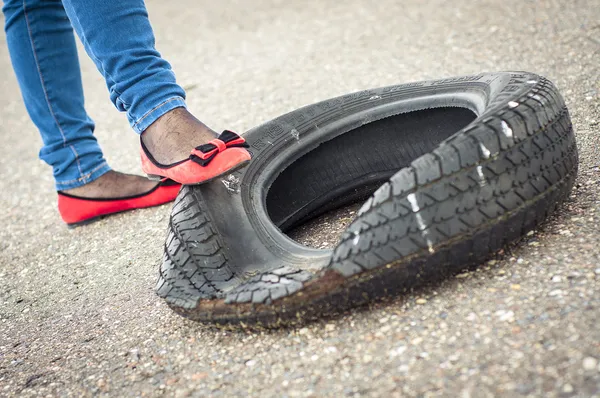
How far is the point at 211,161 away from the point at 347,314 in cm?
51

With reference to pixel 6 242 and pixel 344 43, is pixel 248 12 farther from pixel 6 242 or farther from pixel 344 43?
pixel 6 242

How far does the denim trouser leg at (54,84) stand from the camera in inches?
93.1

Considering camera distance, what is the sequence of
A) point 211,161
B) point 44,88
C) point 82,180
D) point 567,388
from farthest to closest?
point 82,180
point 44,88
point 211,161
point 567,388

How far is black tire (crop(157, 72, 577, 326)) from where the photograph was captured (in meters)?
1.35

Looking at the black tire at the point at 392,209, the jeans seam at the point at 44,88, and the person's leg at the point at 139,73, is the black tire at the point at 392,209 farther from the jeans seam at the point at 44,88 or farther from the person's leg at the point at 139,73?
the jeans seam at the point at 44,88

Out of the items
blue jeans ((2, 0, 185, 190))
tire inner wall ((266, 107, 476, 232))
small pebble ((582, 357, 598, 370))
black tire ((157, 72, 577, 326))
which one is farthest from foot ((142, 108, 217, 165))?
small pebble ((582, 357, 598, 370))

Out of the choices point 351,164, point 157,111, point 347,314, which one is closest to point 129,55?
point 157,111

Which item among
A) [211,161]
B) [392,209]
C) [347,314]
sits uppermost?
[392,209]

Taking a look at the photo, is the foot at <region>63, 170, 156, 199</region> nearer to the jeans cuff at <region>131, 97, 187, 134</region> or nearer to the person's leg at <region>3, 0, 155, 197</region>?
the person's leg at <region>3, 0, 155, 197</region>

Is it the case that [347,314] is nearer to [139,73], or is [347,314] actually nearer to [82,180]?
[139,73]

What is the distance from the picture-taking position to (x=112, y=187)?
2559 millimetres

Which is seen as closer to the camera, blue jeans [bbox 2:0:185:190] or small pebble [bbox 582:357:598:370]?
small pebble [bbox 582:357:598:370]

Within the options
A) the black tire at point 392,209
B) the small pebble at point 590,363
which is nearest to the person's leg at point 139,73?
the black tire at point 392,209

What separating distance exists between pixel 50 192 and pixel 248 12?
2995 millimetres
